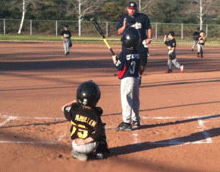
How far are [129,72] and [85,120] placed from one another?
1811 mm

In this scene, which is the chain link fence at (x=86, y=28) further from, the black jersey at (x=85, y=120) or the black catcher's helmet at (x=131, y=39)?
the black jersey at (x=85, y=120)

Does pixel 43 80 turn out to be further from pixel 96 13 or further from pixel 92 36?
pixel 96 13

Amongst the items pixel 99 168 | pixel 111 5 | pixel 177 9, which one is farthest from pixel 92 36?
pixel 99 168

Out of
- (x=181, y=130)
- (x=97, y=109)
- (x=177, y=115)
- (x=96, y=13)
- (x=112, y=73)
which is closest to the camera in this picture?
(x=97, y=109)

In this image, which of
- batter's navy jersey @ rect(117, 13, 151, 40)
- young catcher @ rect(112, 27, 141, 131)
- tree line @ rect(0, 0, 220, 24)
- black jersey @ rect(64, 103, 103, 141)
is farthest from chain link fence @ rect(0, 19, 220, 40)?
black jersey @ rect(64, 103, 103, 141)

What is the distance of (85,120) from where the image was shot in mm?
5770

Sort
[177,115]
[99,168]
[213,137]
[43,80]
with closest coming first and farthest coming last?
1. [99,168]
2. [213,137]
3. [177,115]
4. [43,80]

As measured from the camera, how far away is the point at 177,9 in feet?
204

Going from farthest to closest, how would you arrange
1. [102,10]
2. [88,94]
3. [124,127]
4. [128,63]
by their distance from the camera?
1. [102,10]
2. [124,127]
3. [128,63]
4. [88,94]

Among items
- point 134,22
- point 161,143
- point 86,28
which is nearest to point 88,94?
point 161,143

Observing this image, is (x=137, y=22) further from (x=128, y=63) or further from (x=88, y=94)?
(x=88, y=94)

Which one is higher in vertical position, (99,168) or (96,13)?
(96,13)

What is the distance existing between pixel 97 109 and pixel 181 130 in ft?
7.66

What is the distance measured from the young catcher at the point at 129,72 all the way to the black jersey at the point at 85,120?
157 centimetres
